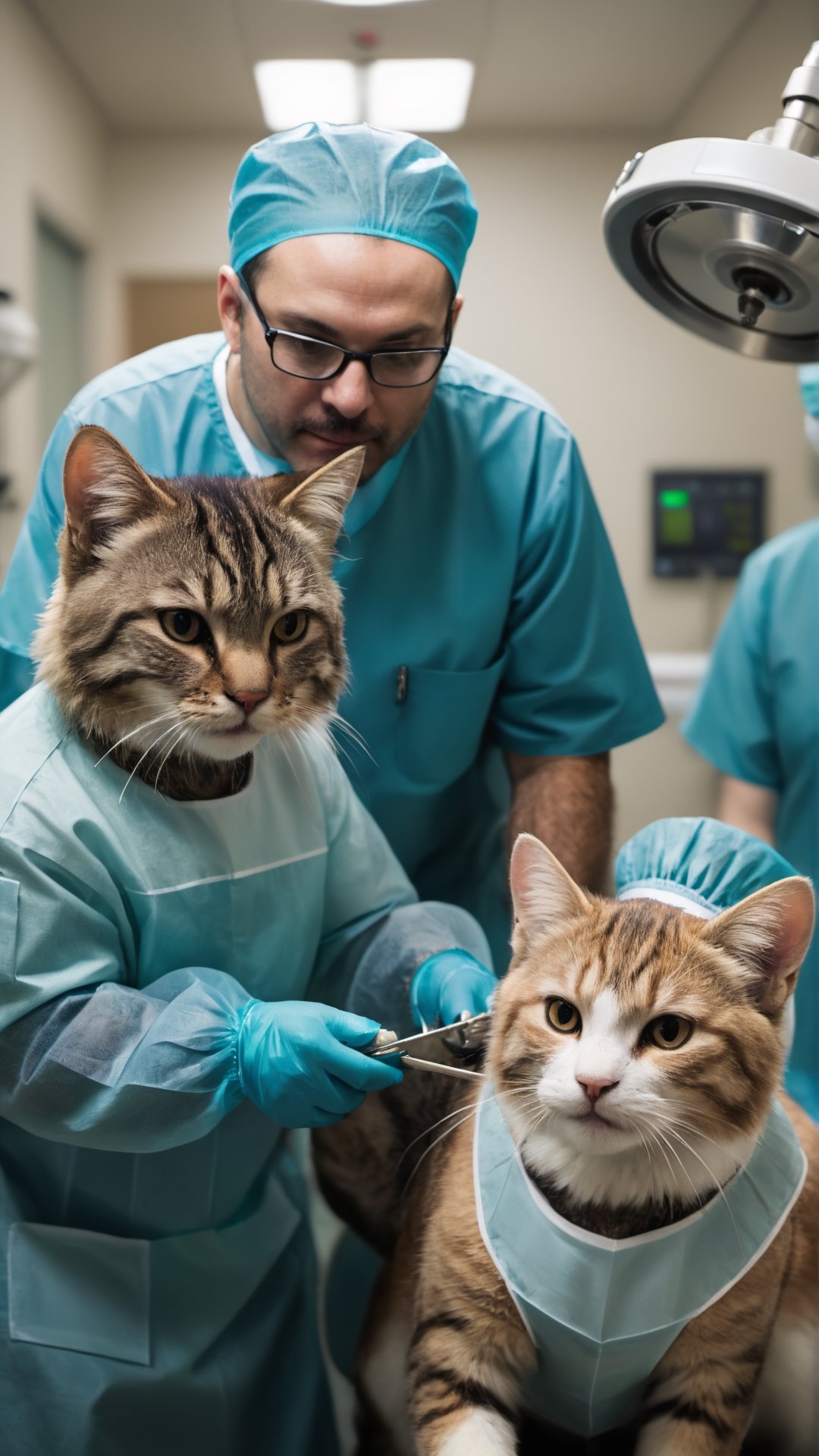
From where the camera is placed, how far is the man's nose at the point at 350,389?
106 centimetres

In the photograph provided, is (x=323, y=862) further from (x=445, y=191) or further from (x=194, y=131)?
(x=194, y=131)


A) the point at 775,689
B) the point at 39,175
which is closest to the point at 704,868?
the point at 775,689

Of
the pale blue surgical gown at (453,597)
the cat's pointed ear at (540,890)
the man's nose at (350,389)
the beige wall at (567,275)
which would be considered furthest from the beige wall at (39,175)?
the cat's pointed ear at (540,890)

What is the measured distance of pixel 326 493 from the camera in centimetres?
103

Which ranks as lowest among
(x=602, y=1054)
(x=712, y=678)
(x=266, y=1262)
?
(x=266, y=1262)

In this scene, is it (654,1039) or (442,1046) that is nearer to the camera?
(654,1039)

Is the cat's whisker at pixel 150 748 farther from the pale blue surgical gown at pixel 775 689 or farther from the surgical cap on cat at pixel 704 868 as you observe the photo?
the pale blue surgical gown at pixel 775 689

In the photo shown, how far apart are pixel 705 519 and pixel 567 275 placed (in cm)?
37

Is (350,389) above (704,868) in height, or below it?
above

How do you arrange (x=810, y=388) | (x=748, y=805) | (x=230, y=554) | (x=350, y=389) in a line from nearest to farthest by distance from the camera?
1. (x=230, y=554)
2. (x=350, y=389)
3. (x=810, y=388)
4. (x=748, y=805)

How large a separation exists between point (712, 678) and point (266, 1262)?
0.97m

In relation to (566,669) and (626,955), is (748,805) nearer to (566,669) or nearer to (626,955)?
(566,669)

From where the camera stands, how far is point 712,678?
1.68 m

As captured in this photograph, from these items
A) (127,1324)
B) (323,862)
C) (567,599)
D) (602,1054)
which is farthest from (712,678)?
(127,1324)
